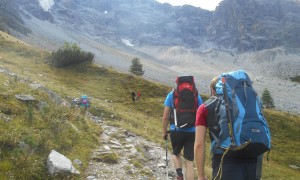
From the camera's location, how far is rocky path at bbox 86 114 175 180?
1073 cm

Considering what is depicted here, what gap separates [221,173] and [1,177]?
4.56m

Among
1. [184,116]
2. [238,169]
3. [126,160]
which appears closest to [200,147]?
[238,169]

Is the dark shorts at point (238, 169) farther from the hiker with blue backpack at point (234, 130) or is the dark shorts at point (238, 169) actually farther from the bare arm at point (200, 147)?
the bare arm at point (200, 147)

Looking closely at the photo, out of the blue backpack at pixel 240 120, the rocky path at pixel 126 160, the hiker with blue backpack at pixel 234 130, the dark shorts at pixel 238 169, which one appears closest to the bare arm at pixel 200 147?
the hiker with blue backpack at pixel 234 130

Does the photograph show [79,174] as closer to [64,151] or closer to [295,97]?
[64,151]

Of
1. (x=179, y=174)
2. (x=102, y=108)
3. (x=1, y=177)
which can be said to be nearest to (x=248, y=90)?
(x=179, y=174)

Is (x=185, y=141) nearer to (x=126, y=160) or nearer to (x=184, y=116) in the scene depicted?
(x=184, y=116)

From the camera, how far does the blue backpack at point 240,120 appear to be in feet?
15.7

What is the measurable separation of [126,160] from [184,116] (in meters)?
4.66

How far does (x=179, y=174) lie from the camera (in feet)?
29.7

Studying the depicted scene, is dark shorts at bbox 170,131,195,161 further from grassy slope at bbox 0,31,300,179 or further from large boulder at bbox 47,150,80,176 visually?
grassy slope at bbox 0,31,300,179

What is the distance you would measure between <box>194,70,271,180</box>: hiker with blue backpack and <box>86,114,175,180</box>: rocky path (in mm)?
5360

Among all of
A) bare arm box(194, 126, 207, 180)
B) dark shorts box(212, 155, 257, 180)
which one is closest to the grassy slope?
bare arm box(194, 126, 207, 180)

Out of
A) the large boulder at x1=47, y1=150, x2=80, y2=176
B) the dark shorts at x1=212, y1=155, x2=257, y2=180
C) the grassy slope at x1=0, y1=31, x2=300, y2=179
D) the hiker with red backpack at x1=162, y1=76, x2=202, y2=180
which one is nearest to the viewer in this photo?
the dark shorts at x1=212, y1=155, x2=257, y2=180
